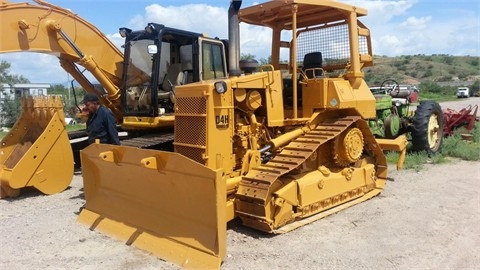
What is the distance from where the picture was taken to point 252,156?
5453 mm

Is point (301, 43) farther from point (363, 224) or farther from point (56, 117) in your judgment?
point (56, 117)

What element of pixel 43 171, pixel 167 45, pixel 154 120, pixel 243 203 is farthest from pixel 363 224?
pixel 43 171

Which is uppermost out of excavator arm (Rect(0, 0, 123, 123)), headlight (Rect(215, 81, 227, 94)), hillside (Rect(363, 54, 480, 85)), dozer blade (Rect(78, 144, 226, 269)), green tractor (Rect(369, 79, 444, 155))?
hillside (Rect(363, 54, 480, 85))

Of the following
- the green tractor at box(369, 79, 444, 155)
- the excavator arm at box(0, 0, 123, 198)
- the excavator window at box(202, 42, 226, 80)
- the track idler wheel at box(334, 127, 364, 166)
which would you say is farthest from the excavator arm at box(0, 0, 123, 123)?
the green tractor at box(369, 79, 444, 155)

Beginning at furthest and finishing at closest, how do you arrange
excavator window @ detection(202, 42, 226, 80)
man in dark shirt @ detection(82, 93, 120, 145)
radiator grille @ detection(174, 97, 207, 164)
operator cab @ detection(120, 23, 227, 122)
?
excavator window @ detection(202, 42, 226, 80) → operator cab @ detection(120, 23, 227, 122) → man in dark shirt @ detection(82, 93, 120, 145) → radiator grille @ detection(174, 97, 207, 164)

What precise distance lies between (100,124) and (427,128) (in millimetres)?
6797

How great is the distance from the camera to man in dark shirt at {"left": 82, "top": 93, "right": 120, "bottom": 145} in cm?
629

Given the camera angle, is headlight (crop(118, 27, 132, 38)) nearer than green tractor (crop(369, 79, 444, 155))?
Yes

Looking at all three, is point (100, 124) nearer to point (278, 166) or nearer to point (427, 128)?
point (278, 166)

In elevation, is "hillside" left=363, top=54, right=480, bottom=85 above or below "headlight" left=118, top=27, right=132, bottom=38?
above

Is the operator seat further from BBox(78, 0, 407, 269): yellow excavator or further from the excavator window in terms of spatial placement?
the excavator window

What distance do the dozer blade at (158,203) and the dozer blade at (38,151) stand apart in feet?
5.77

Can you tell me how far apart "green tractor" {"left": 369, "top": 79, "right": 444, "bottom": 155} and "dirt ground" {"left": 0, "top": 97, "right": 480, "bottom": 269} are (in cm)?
264

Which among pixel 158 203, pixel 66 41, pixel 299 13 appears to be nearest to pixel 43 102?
pixel 66 41
